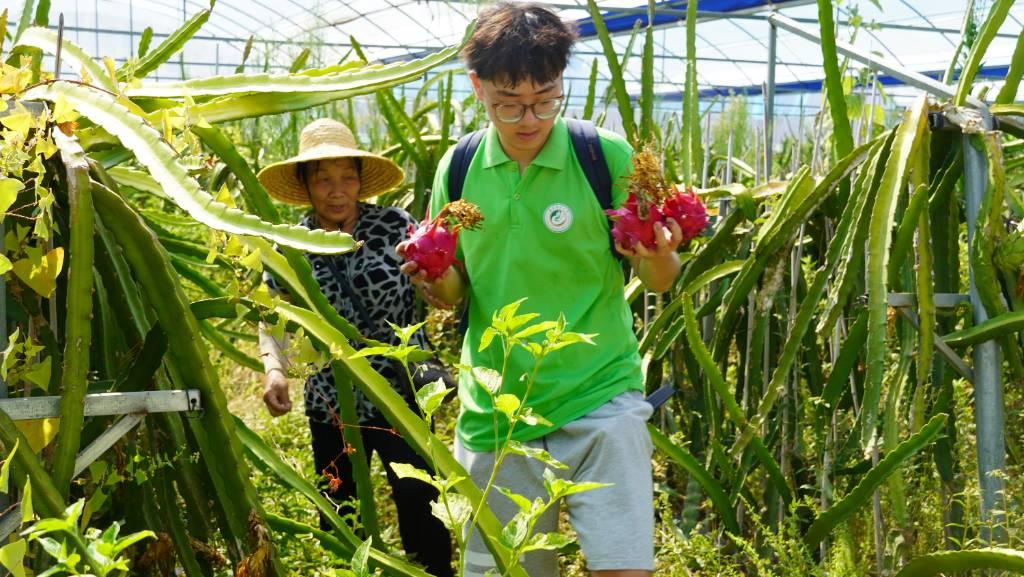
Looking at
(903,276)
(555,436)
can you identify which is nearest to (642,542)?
(555,436)

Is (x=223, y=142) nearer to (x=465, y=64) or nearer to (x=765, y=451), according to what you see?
(x=465, y=64)

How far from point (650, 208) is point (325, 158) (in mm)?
1070

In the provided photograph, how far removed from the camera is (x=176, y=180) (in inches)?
34.5

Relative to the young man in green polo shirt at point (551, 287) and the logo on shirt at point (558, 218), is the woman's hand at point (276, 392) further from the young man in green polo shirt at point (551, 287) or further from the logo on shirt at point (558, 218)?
the logo on shirt at point (558, 218)

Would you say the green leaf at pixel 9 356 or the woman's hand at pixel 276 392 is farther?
the woman's hand at pixel 276 392

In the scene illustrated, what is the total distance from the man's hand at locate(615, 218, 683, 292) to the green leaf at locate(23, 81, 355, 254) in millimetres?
776

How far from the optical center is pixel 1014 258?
1743 mm

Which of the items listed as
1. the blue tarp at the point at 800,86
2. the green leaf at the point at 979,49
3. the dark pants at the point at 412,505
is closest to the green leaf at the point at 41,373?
the dark pants at the point at 412,505

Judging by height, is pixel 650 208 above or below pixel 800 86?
below

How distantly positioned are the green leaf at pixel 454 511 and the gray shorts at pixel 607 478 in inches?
23.5

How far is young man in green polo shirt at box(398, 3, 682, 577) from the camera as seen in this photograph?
5.31ft

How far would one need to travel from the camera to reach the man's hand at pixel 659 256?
1562 mm

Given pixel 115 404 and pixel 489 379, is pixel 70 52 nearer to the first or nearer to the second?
pixel 115 404

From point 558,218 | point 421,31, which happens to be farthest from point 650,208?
point 421,31
